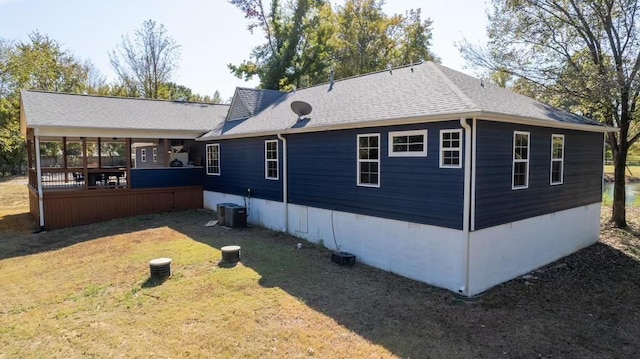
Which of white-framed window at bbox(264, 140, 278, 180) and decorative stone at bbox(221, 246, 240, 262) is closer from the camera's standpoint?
decorative stone at bbox(221, 246, 240, 262)

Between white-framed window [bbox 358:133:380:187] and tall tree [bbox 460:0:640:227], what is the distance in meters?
8.20

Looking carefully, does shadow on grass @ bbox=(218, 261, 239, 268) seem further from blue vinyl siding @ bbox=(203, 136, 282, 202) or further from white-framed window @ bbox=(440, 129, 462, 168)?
white-framed window @ bbox=(440, 129, 462, 168)

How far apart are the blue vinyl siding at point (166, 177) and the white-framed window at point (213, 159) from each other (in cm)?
62

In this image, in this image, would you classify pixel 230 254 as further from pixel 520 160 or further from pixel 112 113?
pixel 112 113

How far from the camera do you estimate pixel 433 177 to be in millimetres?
7254

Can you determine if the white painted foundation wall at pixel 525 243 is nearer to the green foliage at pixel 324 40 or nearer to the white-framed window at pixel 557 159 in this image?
the white-framed window at pixel 557 159

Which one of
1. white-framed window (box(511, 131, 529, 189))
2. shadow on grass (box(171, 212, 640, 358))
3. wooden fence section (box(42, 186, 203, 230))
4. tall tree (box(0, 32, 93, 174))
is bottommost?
shadow on grass (box(171, 212, 640, 358))

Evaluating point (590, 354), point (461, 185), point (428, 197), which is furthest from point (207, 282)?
point (590, 354)

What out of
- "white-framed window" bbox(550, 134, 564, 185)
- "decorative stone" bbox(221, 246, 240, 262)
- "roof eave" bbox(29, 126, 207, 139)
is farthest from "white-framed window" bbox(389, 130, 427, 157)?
"roof eave" bbox(29, 126, 207, 139)

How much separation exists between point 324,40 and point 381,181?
2184cm

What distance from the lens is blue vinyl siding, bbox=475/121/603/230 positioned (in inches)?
276

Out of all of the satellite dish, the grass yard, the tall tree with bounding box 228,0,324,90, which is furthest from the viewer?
the tall tree with bounding box 228,0,324,90

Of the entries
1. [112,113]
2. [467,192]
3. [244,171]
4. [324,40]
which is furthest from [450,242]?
[324,40]

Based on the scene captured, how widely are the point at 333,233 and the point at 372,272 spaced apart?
5.84 ft
